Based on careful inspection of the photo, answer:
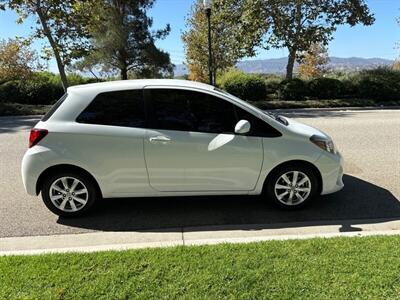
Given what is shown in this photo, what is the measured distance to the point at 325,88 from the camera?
19.9 m

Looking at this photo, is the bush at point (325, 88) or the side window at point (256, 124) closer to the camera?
the side window at point (256, 124)

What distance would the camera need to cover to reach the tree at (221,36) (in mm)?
21244

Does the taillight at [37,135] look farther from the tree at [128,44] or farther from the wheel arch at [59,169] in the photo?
the tree at [128,44]

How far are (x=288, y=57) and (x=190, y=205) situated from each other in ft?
61.7

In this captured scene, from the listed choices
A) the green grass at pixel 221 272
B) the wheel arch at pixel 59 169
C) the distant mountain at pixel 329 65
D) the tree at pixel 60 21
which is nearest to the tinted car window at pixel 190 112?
the wheel arch at pixel 59 169

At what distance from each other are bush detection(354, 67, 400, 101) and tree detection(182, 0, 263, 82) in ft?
18.1

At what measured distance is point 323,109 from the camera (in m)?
17.1

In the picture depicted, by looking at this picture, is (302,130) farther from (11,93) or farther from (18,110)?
(11,93)

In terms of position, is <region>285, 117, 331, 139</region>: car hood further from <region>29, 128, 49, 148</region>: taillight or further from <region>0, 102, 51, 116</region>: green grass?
<region>0, 102, 51, 116</region>: green grass

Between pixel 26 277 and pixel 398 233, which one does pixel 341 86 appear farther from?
pixel 26 277

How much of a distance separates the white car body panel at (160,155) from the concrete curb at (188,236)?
1.80 ft

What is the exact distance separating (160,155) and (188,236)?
3.23 feet

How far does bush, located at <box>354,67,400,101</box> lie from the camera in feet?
62.6

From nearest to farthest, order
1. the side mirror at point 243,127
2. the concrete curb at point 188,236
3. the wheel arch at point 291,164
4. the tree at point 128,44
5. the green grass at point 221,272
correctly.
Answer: the green grass at point 221,272 < the concrete curb at point 188,236 < the side mirror at point 243,127 < the wheel arch at point 291,164 < the tree at point 128,44
